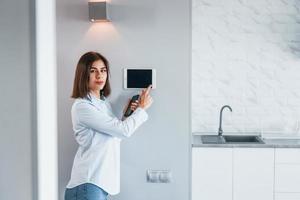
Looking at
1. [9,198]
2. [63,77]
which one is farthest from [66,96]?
[9,198]

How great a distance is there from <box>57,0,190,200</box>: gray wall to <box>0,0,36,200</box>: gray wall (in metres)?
2.23

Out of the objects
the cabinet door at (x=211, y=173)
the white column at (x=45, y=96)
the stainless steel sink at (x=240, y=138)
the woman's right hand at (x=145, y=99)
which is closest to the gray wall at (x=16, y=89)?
the white column at (x=45, y=96)

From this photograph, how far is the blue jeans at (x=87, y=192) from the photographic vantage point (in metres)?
2.27

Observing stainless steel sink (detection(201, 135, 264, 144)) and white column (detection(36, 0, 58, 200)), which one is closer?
white column (detection(36, 0, 58, 200))

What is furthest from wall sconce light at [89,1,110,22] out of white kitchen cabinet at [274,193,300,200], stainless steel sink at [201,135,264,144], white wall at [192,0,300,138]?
white kitchen cabinet at [274,193,300,200]

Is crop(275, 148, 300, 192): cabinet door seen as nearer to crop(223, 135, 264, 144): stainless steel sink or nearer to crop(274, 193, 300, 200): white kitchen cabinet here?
crop(274, 193, 300, 200): white kitchen cabinet

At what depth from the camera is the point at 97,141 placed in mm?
2316

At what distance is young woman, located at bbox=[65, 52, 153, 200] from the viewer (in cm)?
227

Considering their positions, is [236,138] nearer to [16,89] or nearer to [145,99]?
[145,99]

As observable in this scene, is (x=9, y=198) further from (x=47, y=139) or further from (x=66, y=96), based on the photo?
(x=66, y=96)

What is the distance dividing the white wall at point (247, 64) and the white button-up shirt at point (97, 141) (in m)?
1.16

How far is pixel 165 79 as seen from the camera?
2.71 metres

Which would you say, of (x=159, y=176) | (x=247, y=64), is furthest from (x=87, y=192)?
(x=247, y=64)

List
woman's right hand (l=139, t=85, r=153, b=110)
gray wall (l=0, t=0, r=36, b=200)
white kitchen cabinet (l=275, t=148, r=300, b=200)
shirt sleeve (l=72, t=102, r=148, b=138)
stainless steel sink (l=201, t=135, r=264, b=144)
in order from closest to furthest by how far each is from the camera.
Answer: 1. gray wall (l=0, t=0, r=36, b=200)
2. shirt sleeve (l=72, t=102, r=148, b=138)
3. woman's right hand (l=139, t=85, r=153, b=110)
4. white kitchen cabinet (l=275, t=148, r=300, b=200)
5. stainless steel sink (l=201, t=135, r=264, b=144)
